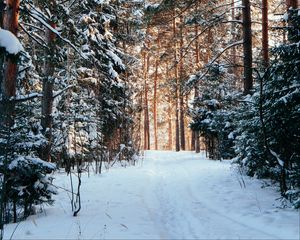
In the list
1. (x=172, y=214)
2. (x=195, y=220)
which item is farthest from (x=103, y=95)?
(x=195, y=220)

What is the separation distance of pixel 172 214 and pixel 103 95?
1091 centimetres

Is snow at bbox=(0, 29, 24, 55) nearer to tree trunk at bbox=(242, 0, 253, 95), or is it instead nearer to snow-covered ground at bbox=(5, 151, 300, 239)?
snow-covered ground at bbox=(5, 151, 300, 239)

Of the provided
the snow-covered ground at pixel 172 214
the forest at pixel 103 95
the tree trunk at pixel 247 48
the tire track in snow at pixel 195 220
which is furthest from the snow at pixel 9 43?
the tree trunk at pixel 247 48

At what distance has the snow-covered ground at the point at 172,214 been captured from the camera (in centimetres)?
559

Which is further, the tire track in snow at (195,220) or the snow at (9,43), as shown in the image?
the snow at (9,43)

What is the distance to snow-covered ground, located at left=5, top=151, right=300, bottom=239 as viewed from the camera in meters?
5.59

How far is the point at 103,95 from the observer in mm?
17078

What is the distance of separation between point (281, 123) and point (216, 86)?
37.3ft

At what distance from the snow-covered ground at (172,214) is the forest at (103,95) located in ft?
1.43

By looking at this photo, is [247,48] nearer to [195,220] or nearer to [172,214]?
[172,214]

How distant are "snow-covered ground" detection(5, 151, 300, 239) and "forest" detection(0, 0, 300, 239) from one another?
437mm

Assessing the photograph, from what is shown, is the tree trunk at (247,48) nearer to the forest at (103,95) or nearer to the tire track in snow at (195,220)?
the forest at (103,95)

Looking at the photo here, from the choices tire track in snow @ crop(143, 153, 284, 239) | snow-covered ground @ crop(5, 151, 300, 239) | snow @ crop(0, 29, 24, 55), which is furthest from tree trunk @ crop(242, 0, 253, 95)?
snow @ crop(0, 29, 24, 55)

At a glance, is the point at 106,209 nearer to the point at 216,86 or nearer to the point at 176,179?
the point at 176,179
